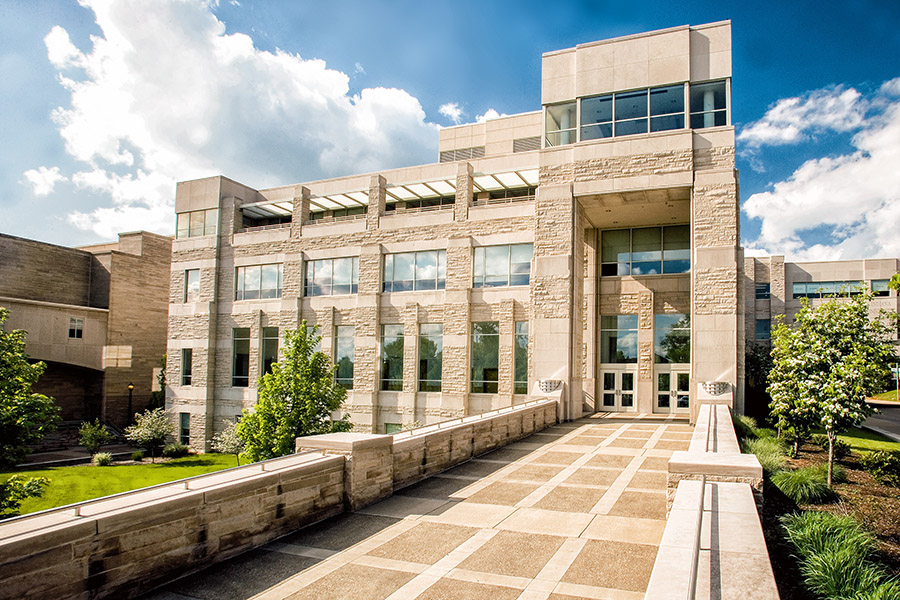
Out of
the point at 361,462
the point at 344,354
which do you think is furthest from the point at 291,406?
the point at 361,462

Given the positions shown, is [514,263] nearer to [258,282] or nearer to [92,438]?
[258,282]

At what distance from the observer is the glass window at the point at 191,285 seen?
38.1m

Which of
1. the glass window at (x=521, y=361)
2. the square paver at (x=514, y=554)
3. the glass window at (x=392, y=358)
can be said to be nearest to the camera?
the square paver at (x=514, y=554)

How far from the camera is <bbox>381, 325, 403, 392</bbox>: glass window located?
31.1 metres

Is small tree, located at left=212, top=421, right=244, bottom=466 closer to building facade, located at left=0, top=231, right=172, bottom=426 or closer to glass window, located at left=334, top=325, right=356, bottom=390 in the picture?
glass window, located at left=334, top=325, right=356, bottom=390

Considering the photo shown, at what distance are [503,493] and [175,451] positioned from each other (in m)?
31.2

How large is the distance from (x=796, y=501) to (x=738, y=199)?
47.3 feet

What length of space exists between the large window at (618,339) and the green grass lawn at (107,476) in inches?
769

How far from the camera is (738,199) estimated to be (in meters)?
22.8

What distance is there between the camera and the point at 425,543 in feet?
26.2

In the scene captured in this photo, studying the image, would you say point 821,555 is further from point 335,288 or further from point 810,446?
point 335,288

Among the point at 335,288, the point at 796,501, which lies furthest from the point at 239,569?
the point at 335,288

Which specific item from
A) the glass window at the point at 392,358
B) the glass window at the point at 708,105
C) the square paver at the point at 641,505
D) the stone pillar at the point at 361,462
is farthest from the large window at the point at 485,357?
the stone pillar at the point at 361,462

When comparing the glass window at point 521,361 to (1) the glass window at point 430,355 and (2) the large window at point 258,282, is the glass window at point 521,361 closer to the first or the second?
(1) the glass window at point 430,355
